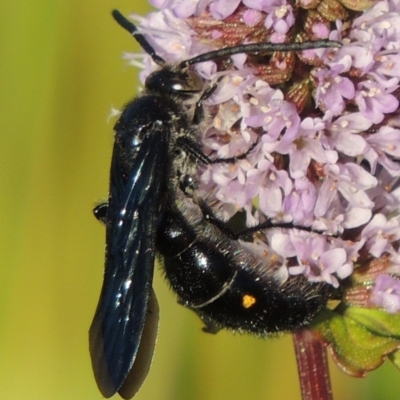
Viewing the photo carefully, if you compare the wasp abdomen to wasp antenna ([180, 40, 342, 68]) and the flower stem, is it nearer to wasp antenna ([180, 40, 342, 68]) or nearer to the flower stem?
the flower stem

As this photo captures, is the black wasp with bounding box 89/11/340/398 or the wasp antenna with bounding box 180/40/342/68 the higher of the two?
the wasp antenna with bounding box 180/40/342/68

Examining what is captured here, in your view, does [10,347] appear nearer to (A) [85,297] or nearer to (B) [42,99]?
(A) [85,297]

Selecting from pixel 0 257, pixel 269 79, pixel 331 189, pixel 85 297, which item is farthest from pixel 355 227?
pixel 0 257

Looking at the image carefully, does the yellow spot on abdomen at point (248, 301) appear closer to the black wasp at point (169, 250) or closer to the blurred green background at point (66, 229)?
the black wasp at point (169, 250)

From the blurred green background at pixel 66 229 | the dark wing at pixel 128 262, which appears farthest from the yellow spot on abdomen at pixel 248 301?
the blurred green background at pixel 66 229

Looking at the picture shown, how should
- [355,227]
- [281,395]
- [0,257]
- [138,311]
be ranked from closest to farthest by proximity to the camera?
1. [138,311]
2. [355,227]
3. [281,395]
4. [0,257]

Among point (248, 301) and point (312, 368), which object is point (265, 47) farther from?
point (312, 368)

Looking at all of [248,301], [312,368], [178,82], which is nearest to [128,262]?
[248,301]

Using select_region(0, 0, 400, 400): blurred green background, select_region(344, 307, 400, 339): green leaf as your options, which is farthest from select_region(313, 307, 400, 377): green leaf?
select_region(0, 0, 400, 400): blurred green background
